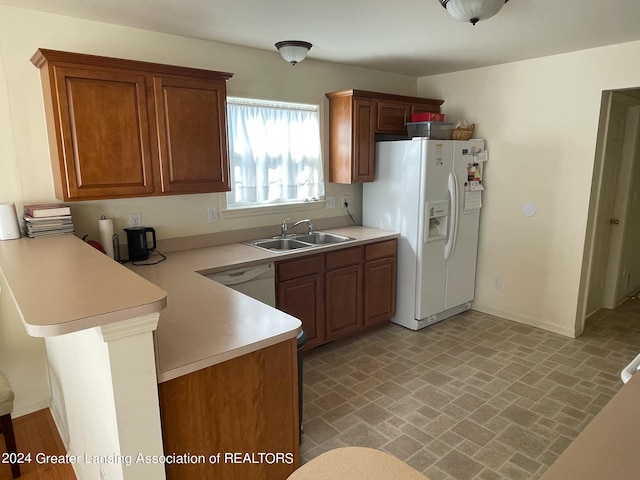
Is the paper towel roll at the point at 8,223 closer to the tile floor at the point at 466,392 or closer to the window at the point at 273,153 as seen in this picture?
the window at the point at 273,153

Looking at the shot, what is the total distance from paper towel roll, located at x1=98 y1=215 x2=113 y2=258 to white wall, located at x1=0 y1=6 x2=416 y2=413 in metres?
0.14

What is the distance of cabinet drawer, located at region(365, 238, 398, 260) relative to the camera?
11.9 ft

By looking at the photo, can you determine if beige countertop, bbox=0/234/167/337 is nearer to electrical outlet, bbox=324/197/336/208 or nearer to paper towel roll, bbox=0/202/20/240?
paper towel roll, bbox=0/202/20/240

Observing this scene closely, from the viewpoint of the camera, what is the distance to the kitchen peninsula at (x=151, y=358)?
1.21 metres

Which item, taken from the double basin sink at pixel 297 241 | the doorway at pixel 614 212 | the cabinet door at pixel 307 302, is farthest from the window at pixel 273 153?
the doorway at pixel 614 212

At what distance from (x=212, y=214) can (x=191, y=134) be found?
0.75 m

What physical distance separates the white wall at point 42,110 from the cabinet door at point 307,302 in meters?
0.74

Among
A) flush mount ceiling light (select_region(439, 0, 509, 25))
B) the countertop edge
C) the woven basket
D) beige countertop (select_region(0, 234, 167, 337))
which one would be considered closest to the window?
the woven basket

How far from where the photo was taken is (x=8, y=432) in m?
2.07

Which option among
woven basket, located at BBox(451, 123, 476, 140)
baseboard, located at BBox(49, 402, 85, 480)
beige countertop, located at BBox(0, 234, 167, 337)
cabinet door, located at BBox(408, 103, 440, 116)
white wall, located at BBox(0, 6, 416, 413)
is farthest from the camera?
cabinet door, located at BBox(408, 103, 440, 116)

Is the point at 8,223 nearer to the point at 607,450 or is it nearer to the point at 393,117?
the point at 607,450

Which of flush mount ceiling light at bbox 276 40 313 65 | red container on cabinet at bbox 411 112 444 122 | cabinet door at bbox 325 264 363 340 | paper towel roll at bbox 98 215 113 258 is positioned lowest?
cabinet door at bbox 325 264 363 340

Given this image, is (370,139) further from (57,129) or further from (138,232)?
(57,129)

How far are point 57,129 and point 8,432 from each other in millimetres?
1596
